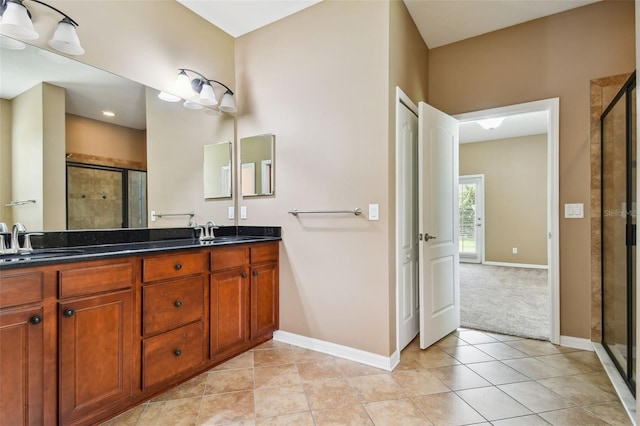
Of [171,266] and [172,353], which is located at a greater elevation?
[171,266]

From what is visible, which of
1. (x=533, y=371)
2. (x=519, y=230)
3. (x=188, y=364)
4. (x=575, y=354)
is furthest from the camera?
(x=519, y=230)

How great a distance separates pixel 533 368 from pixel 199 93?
333 cm

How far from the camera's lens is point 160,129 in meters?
2.43

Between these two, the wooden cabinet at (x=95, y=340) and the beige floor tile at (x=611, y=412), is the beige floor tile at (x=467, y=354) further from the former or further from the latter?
the wooden cabinet at (x=95, y=340)

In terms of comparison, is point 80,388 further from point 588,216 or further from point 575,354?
point 588,216

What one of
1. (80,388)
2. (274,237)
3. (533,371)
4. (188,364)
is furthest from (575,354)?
(80,388)

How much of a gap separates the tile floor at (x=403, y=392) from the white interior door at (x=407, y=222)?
0.29 meters

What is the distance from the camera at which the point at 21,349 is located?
1.26 metres

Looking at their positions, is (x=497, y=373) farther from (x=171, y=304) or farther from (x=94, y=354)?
(x=94, y=354)

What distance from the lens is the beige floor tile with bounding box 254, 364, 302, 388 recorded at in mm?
1963

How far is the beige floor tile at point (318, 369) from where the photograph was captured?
205cm

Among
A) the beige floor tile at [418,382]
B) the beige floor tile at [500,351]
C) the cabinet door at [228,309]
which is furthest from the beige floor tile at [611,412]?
the cabinet door at [228,309]

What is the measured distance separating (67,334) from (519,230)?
7.10 m

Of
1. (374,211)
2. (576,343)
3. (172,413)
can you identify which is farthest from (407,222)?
(172,413)
